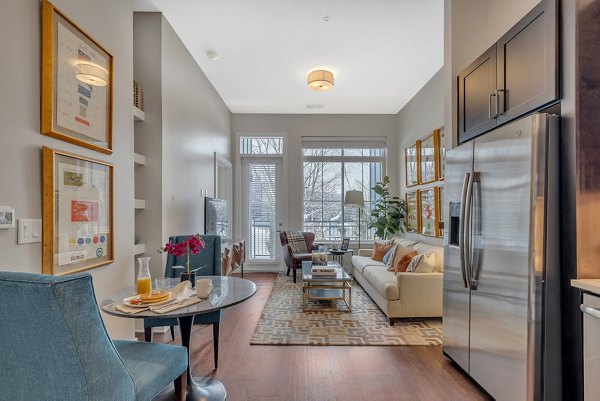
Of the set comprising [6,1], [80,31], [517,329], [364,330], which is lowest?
[364,330]

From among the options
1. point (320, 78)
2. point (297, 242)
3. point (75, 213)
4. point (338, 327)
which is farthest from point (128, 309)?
point (297, 242)

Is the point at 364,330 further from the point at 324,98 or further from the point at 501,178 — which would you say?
the point at 324,98

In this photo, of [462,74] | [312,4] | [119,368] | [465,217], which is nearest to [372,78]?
[312,4]

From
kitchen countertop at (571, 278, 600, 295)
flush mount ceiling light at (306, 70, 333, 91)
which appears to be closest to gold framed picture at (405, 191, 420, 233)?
flush mount ceiling light at (306, 70, 333, 91)

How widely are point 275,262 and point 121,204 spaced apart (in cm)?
427

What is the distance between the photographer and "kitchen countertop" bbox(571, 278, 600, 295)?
4.70 ft

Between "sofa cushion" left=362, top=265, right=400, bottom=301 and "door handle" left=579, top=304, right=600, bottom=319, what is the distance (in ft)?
6.80

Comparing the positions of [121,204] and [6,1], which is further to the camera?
[121,204]

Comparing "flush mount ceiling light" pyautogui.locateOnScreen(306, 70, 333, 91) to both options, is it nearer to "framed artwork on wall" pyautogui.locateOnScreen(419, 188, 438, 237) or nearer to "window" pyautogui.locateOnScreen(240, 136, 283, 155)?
"framed artwork on wall" pyautogui.locateOnScreen(419, 188, 438, 237)

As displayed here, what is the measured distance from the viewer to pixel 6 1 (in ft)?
5.03

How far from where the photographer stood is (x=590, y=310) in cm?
147

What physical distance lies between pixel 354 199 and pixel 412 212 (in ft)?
3.44

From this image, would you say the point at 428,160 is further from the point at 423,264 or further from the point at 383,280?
the point at 383,280

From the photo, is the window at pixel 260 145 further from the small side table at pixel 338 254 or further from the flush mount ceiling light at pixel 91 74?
the flush mount ceiling light at pixel 91 74
